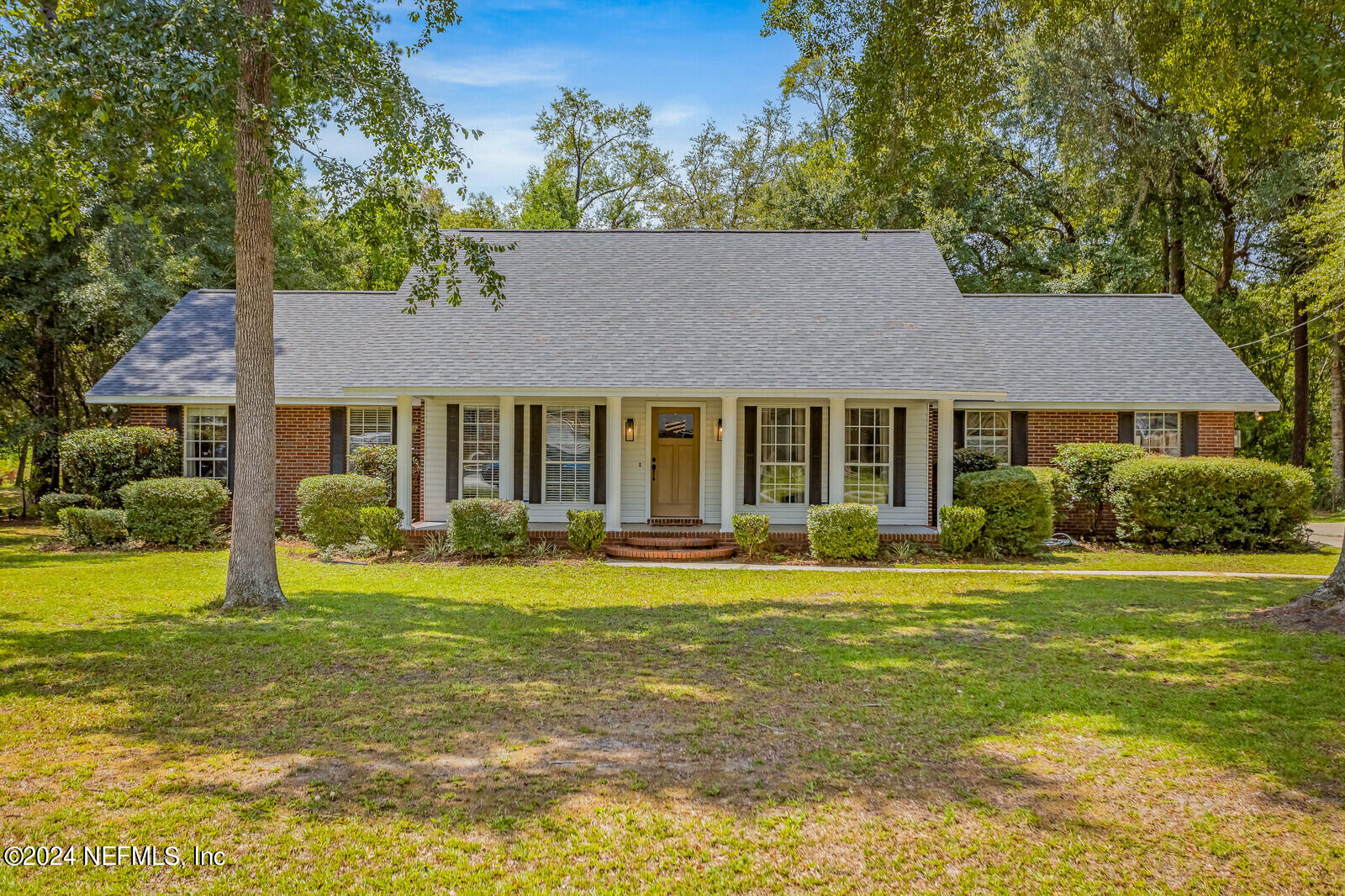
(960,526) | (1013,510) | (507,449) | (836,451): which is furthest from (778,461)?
(507,449)

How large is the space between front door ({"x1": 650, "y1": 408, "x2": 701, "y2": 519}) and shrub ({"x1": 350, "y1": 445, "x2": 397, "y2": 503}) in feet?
17.0

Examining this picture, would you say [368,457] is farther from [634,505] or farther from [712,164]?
[712,164]

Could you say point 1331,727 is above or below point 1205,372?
below

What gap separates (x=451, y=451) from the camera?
1455cm

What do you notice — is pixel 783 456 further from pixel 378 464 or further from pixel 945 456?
pixel 378 464

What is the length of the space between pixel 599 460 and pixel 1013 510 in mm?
7155

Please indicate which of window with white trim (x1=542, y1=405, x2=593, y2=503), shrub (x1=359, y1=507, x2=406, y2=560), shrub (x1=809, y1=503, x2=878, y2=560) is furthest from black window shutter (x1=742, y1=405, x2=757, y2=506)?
shrub (x1=359, y1=507, x2=406, y2=560)

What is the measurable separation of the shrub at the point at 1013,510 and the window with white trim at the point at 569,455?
675cm

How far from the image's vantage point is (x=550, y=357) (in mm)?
13734

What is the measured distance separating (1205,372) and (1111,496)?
14.0 feet

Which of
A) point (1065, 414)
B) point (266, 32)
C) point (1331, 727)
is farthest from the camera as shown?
point (1065, 414)

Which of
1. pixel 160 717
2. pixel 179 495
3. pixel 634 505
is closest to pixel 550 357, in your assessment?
pixel 634 505

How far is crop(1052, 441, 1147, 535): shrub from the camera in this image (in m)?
14.4

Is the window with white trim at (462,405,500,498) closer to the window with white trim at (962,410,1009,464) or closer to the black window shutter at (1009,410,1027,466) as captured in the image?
the window with white trim at (962,410,1009,464)
